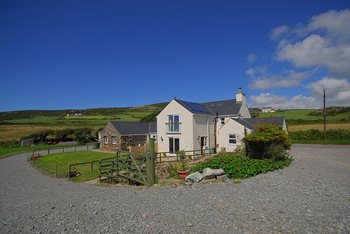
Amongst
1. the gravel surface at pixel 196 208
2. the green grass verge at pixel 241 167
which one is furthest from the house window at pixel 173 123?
the gravel surface at pixel 196 208

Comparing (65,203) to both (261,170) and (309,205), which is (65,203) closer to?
(309,205)

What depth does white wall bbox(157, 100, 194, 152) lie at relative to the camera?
30.6 metres

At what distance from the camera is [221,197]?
34.4ft

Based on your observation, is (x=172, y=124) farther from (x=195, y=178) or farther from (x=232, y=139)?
(x=195, y=178)

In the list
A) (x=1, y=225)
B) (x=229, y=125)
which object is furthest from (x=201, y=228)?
(x=229, y=125)

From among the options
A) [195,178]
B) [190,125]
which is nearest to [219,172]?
[195,178]

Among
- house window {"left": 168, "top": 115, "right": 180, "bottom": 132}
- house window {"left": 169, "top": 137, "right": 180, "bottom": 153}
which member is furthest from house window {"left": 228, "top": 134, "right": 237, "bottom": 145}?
house window {"left": 168, "top": 115, "right": 180, "bottom": 132}

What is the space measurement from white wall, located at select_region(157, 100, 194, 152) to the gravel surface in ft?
54.2

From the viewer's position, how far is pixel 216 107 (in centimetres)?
3788

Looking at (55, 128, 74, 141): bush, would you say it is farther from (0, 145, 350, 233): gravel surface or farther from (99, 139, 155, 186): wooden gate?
(0, 145, 350, 233): gravel surface

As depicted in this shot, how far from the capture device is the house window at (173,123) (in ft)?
104

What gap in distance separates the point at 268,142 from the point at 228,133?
37.2 ft

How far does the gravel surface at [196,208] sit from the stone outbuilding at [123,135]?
2526 cm

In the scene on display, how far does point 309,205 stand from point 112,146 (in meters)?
34.9
